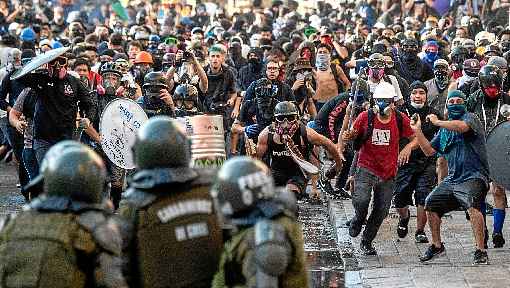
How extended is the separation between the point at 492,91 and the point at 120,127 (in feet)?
11.9

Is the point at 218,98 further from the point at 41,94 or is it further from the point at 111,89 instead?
the point at 41,94

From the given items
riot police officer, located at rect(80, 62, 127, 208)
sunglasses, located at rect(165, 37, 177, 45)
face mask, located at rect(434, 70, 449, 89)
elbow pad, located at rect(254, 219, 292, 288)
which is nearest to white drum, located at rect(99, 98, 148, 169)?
riot police officer, located at rect(80, 62, 127, 208)

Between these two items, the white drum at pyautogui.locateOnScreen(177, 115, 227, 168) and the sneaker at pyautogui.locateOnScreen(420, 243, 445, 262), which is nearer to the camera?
the white drum at pyautogui.locateOnScreen(177, 115, 227, 168)

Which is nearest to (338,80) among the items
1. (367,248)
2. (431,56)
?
(431,56)

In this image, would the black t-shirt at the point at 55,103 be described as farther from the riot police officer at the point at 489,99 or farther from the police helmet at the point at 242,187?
the police helmet at the point at 242,187

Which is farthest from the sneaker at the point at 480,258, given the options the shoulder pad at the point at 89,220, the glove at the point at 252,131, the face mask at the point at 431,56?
the face mask at the point at 431,56

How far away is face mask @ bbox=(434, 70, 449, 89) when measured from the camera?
16.1 metres

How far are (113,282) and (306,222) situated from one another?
347 inches

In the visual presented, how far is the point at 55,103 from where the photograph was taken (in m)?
12.8

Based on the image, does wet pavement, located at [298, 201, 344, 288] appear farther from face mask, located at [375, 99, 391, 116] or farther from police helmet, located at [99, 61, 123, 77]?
police helmet, located at [99, 61, 123, 77]

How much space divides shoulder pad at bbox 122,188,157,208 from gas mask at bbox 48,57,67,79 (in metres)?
6.36

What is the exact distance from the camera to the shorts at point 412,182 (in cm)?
1336

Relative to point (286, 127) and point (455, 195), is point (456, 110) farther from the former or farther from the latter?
point (286, 127)

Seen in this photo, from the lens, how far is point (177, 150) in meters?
6.33
